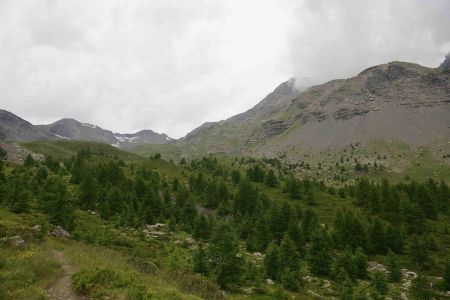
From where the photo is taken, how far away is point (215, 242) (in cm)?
4316

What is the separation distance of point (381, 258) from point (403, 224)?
752 inches

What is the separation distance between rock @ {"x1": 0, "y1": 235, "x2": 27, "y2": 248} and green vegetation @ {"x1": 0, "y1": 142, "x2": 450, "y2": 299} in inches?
8.9

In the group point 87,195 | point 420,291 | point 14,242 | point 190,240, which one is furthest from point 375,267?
point 87,195

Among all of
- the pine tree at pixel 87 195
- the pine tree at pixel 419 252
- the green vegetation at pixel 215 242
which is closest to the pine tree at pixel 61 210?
the green vegetation at pixel 215 242

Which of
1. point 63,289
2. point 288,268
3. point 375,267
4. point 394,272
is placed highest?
point 63,289

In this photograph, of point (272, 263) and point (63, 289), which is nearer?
point (63, 289)

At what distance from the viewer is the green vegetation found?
839 inches

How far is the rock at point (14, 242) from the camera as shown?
2365 centimetres

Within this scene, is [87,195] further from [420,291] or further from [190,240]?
[420,291]

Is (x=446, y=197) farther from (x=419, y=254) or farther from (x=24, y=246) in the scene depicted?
(x=24, y=246)

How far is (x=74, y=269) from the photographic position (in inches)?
834

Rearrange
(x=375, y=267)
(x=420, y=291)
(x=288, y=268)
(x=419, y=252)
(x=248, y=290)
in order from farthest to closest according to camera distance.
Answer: (x=419, y=252) → (x=375, y=267) → (x=288, y=268) → (x=420, y=291) → (x=248, y=290)

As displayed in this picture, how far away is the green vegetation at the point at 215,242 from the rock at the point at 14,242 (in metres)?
0.23

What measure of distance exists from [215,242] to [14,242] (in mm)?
23653
